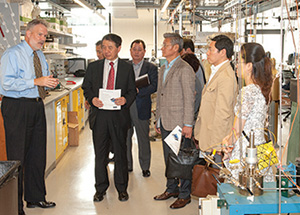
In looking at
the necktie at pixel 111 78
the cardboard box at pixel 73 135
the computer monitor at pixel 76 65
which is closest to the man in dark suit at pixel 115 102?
the necktie at pixel 111 78

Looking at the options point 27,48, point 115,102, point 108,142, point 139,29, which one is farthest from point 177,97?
point 139,29

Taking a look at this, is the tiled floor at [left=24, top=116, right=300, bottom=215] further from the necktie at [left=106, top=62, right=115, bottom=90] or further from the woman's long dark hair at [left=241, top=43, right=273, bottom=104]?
the woman's long dark hair at [left=241, top=43, right=273, bottom=104]

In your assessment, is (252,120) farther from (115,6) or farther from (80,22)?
(80,22)

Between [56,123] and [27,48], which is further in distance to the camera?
[56,123]

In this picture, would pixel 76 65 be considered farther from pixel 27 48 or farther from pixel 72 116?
pixel 27 48

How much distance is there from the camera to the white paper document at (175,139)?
139 inches

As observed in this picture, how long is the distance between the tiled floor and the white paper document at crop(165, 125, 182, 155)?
0.60 meters

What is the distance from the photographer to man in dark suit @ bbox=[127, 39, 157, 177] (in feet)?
15.0

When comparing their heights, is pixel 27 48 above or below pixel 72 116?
above

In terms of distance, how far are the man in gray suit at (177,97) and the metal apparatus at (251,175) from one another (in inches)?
60.4

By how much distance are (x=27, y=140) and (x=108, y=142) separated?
77cm

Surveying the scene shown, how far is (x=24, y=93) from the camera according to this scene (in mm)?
3408

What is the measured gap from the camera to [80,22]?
41.0 feet

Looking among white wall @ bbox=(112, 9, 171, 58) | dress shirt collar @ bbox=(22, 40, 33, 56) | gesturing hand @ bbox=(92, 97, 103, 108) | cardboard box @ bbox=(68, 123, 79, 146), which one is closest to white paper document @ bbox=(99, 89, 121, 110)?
gesturing hand @ bbox=(92, 97, 103, 108)
